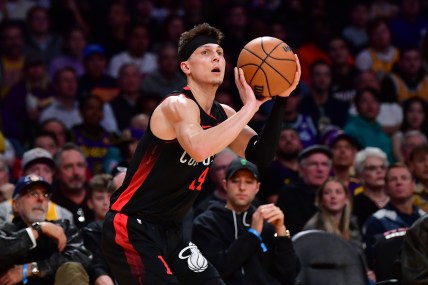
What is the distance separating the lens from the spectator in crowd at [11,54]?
1184cm

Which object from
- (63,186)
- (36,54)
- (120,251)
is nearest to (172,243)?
(120,251)

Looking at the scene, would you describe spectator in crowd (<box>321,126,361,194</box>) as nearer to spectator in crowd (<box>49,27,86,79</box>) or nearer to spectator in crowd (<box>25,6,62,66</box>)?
spectator in crowd (<box>49,27,86,79</box>)

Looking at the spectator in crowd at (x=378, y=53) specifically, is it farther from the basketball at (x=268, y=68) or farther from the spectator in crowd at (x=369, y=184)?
the basketball at (x=268, y=68)

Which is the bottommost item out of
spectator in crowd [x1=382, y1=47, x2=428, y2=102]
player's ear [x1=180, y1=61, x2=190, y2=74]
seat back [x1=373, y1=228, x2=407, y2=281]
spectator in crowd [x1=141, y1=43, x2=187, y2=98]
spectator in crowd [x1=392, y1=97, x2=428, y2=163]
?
seat back [x1=373, y1=228, x2=407, y2=281]

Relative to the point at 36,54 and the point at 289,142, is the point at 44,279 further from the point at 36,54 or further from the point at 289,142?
the point at 36,54

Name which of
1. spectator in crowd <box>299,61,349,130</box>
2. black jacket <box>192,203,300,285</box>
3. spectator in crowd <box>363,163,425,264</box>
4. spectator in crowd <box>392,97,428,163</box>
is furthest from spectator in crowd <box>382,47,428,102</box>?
black jacket <box>192,203,300,285</box>

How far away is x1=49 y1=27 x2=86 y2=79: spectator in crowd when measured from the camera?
40.8ft

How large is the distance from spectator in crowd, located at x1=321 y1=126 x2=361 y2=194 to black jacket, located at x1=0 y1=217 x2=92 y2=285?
153 inches

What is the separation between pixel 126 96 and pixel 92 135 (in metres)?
1.35

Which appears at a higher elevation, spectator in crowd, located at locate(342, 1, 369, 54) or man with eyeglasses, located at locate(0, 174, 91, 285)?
spectator in crowd, located at locate(342, 1, 369, 54)

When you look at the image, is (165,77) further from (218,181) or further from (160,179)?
(160,179)

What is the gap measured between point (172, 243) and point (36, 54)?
7.33 meters

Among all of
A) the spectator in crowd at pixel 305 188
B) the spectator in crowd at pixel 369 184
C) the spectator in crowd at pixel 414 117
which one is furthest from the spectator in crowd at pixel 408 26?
the spectator in crowd at pixel 305 188

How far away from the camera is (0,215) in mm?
8172
